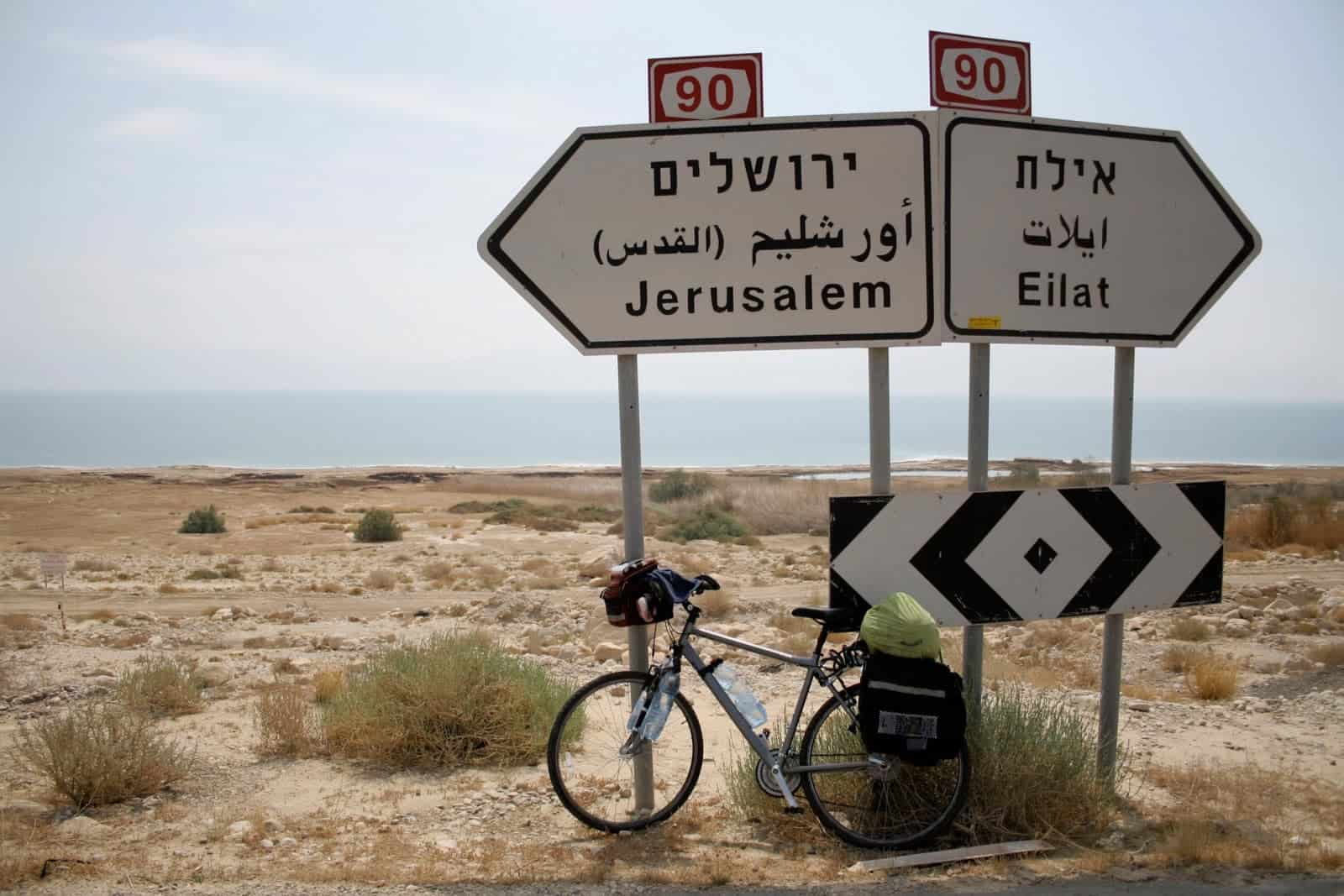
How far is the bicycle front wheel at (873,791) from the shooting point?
173 inches

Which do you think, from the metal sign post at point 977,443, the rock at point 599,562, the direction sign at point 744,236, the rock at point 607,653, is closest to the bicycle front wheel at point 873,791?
the metal sign post at point 977,443

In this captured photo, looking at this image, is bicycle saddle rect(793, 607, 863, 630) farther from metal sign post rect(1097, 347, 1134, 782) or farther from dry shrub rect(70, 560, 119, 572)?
dry shrub rect(70, 560, 119, 572)

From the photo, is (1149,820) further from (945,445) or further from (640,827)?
(945,445)

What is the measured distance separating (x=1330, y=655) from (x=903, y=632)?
7290mm

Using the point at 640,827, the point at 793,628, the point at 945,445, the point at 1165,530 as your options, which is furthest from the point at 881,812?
the point at 945,445

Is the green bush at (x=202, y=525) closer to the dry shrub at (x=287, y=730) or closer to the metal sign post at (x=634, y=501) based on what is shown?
the dry shrub at (x=287, y=730)

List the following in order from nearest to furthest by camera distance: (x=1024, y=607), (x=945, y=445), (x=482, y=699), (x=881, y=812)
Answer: (x=881, y=812) → (x=1024, y=607) → (x=482, y=699) → (x=945, y=445)

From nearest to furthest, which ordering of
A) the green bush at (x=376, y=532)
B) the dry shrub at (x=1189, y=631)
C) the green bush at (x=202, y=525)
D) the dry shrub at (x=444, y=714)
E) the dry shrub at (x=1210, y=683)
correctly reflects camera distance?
the dry shrub at (x=444, y=714)
the dry shrub at (x=1210, y=683)
the dry shrub at (x=1189, y=631)
the green bush at (x=376, y=532)
the green bush at (x=202, y=525)

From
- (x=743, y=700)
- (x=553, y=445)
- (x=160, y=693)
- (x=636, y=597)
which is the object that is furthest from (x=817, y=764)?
(x=553, y=445)

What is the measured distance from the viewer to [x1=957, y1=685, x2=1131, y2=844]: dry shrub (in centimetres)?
452

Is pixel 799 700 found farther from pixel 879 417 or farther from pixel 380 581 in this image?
pixel 380 581

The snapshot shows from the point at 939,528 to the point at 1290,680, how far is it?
6.04m

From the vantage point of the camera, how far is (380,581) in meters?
17.5

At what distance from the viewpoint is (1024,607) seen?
4.83m
